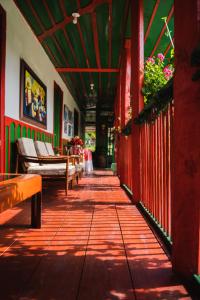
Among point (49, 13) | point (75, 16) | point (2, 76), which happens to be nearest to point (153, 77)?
point (2, 76)

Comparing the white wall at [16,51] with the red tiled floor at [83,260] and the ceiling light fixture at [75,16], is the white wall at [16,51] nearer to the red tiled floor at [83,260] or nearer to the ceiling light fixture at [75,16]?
the ceiling light fixture at [75,16]

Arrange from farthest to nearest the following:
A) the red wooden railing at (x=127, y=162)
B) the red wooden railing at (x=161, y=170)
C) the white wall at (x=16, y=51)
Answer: the red wooden railing at (x=127, y=162) < the white wall at (x=16, y=51) < the red wooden railing at (x=161, y=170)

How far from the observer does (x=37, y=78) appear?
595 centimetres

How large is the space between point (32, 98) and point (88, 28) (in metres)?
1.95

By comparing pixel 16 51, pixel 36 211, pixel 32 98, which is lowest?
pixel 36 211

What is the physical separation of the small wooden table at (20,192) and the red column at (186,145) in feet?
2.82

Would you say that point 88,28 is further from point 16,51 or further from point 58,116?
point 58,116

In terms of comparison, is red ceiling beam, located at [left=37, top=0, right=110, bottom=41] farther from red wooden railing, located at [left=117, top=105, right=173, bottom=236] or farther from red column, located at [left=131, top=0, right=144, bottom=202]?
red wooden railing, located at [left=117, top=105, right=173, bottom=236]

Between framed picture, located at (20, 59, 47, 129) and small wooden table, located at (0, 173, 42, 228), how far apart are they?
281 centimetres

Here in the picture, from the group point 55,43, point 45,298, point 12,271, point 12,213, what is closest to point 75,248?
point 12,271

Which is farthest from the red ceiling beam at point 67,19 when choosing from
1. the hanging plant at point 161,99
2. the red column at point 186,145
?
the red column at point 186,145

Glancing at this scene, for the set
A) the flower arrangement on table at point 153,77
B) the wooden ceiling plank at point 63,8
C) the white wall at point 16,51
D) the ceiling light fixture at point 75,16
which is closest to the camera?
the flower arrangement on table at point 153,77

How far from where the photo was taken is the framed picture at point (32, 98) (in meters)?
4.94

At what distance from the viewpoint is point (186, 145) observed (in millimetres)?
1343
